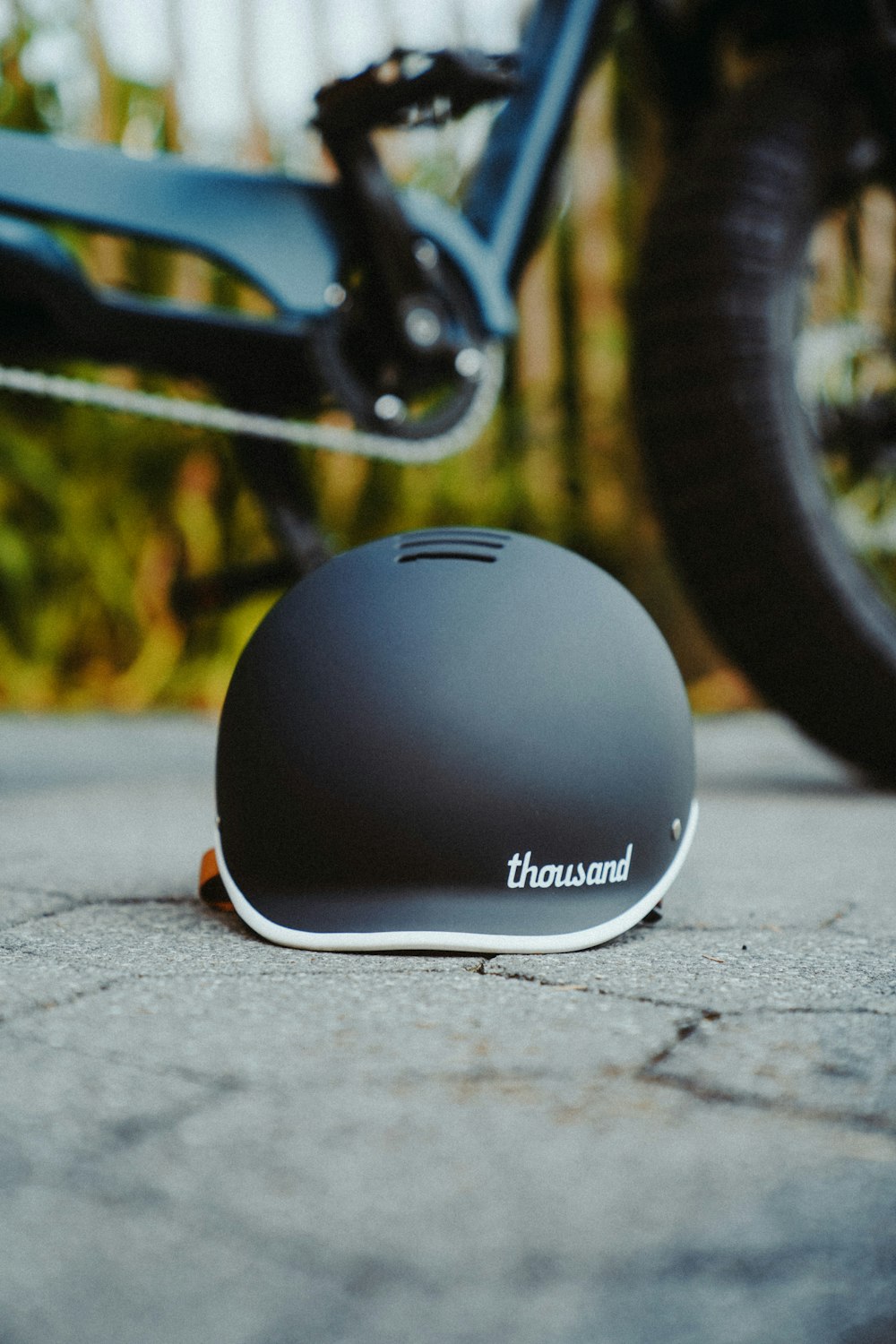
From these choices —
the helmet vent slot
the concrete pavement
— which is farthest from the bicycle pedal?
the concrete pavement

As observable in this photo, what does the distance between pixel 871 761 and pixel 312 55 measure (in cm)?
273

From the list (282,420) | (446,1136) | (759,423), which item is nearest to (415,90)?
(282,420)

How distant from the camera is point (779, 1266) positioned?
1.62 ft

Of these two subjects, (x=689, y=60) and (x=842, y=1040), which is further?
(x=689, y=60)

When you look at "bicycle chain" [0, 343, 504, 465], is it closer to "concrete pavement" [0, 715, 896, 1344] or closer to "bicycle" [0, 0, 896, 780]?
"bicycle" [0, 0, 896, 780]

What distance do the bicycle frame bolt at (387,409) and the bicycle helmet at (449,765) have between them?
0.73 metres

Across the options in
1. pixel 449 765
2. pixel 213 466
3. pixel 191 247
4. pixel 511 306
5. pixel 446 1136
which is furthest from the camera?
pixel 213 466

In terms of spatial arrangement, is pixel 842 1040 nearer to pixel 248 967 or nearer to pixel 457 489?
pixel 248 967

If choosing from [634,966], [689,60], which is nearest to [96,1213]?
[634,966]

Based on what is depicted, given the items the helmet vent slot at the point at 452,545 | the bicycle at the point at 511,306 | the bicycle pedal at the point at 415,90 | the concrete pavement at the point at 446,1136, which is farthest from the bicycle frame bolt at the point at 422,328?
the concrete pavement at the point at 446,1136

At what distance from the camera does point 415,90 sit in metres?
1.58

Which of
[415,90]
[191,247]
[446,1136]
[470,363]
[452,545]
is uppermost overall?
[415,90]

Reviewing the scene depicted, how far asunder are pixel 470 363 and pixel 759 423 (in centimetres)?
40

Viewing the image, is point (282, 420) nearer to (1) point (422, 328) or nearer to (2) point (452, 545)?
(1) point (422, 328)
